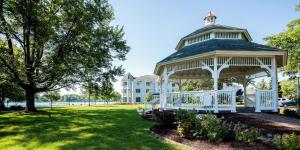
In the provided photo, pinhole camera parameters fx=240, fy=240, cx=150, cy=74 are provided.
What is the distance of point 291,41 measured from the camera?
25.7 meters

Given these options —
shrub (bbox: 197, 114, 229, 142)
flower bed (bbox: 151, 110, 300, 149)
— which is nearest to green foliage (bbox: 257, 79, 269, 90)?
flower bed (bbox: 151, 110, 300, 149)

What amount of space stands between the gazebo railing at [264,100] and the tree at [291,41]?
1416 centimetres

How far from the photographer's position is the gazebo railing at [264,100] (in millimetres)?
13462

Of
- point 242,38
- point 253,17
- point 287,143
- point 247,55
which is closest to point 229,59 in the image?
point 247,55

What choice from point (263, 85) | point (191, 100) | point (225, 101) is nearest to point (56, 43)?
point (191, 100)

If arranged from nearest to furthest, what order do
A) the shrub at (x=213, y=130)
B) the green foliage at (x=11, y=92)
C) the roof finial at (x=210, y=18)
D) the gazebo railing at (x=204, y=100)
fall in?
the shrub at (x=213, y=130)
the gazebo railing at (x=204, y=100)
the roof finial at (x=210, y=18)
the green foliage at (x=11, y=92)

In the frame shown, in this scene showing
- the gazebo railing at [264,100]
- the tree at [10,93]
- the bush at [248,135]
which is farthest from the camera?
the tree at [10,93]

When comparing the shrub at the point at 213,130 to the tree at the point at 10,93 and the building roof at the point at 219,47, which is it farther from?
the tree at the point at 10,93

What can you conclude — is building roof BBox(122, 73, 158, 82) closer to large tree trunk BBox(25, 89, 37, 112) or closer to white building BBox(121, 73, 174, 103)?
white building BBox(121, 73, 174, 103)

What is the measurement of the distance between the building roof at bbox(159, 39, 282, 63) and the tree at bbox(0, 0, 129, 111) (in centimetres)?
898

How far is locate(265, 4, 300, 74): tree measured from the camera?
81.7 ft

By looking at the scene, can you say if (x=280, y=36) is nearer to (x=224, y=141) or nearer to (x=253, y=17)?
(x=253, y=17)

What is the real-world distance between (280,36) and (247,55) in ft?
52.7

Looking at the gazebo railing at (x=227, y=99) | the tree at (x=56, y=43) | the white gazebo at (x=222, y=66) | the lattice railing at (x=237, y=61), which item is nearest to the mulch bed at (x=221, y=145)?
the white gazebo at (x=222, y=66)
